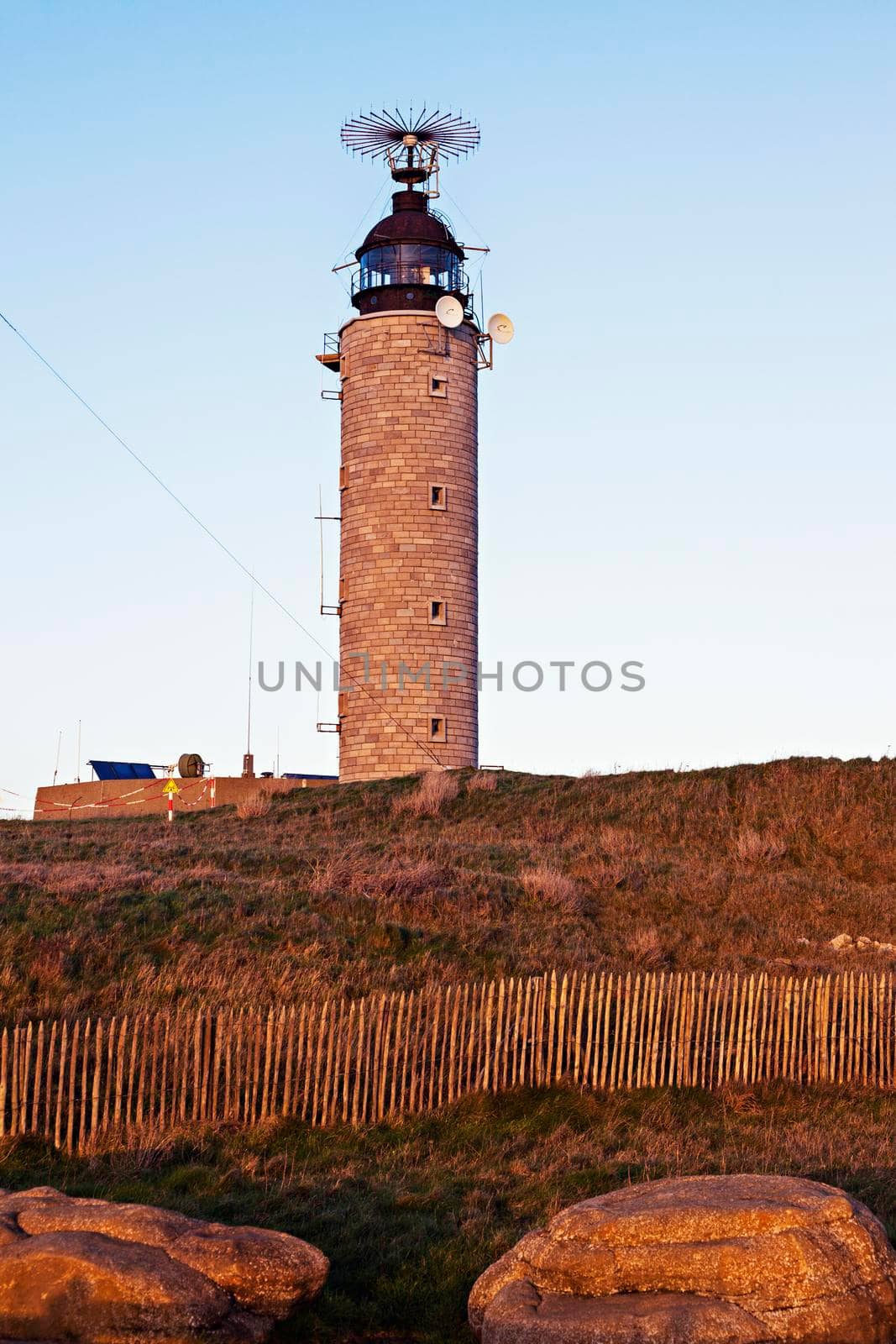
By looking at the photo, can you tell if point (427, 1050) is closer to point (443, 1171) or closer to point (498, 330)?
point (443, 1171)

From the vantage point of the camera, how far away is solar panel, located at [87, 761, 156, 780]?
48500 millimetres

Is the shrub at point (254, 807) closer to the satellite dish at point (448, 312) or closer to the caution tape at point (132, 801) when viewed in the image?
the caution tape at point (132, 801)

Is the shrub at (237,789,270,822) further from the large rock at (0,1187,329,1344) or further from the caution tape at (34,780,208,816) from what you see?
the large rock at (0,1187,329,1344)

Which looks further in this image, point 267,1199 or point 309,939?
point 309,939

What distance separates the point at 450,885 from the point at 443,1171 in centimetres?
1164

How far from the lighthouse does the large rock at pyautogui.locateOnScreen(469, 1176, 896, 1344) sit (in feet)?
103

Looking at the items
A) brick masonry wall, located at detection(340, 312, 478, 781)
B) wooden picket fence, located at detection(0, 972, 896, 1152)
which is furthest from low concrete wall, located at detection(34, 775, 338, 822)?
wooden picket fence, located at detection(0, 972, 896, 1152)

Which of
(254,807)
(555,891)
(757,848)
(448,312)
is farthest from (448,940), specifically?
(448,312)

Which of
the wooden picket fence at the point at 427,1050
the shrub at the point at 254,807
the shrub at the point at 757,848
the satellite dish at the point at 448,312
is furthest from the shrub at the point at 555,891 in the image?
the satellite dish at the point at 448,312

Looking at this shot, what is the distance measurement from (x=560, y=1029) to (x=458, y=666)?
83.8 feet

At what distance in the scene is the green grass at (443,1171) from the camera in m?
8.41

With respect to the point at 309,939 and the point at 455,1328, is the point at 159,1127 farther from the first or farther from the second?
the point at 309,939

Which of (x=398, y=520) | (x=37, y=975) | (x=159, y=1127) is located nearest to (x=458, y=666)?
(x=398, y=520)

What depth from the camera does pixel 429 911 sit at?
20.6 m
